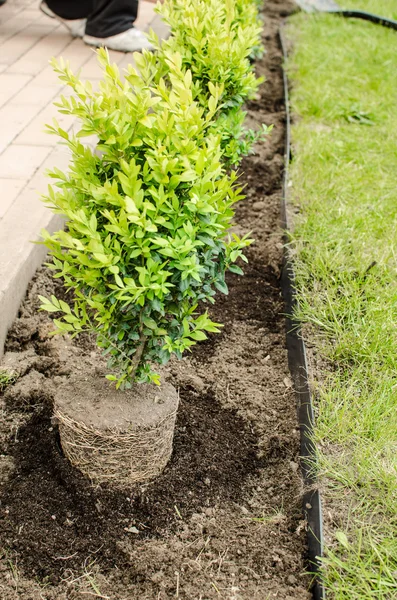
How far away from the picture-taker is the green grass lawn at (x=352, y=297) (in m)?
2.24

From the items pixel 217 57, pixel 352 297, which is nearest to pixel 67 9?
pixel 217 57

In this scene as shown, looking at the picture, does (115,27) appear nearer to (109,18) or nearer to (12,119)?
(109,18)

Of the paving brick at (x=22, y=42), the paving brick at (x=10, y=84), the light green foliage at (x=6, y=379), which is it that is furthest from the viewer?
the paving brick at (x=22, y=42)

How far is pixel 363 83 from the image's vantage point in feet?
21.2

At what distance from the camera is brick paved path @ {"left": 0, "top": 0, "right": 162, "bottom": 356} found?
310 cm

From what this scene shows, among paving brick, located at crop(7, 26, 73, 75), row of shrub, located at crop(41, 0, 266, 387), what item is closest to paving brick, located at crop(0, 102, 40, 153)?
paving brick, located at crop(7, 26, 73, 75)

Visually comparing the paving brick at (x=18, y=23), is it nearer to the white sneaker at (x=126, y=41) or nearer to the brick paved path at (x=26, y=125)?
the brick paved path at (x=26, y=125)

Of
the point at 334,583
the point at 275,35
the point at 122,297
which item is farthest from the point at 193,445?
the point at 275,35

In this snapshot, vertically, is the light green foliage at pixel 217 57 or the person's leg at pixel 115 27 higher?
the light green foliage at pixel 217 57

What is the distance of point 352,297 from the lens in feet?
10.9

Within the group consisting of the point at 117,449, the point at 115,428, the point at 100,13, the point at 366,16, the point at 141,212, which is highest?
the point at 141,212

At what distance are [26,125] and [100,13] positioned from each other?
2.13m

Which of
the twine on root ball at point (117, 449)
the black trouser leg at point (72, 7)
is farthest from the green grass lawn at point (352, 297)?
the black trouser leg at point (72, 7)

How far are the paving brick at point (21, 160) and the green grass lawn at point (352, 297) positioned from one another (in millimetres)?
1613
